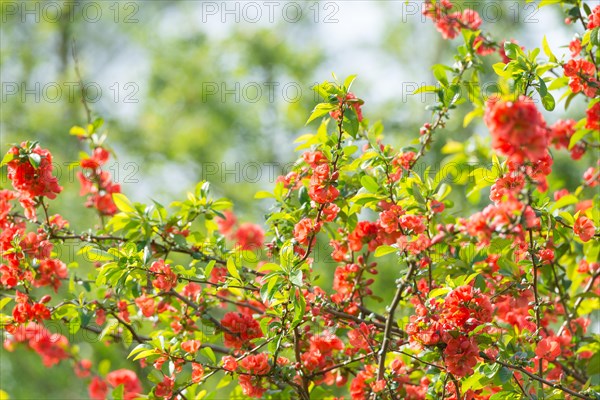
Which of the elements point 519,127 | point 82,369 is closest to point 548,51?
point 519,127

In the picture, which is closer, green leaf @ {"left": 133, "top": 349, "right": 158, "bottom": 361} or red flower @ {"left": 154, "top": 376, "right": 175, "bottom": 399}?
green leaf @ {"left": 133, "top": 349, "right": 158, "bottom": 361}

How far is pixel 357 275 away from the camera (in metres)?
2.49

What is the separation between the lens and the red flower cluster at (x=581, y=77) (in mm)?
2406

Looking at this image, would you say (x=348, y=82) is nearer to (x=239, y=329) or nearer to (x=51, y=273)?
(x=239, y=329)

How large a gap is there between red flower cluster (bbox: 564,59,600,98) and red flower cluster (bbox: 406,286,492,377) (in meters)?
0.94

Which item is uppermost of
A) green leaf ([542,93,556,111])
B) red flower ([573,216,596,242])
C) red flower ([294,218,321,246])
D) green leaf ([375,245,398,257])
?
green leaf ([542,93,556,111])

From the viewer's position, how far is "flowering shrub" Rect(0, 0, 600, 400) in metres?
1.94

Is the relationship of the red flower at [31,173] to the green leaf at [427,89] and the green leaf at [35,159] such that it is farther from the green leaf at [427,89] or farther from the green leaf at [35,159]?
the green leaf at [427,89]

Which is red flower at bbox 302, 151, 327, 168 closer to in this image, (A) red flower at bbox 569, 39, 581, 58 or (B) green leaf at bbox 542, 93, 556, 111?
(B) green leaf at bbox 542, 93, 556, 111

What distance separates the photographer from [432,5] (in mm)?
2893

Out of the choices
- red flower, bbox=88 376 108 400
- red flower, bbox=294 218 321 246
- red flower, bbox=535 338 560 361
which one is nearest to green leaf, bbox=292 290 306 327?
red flower, bbox=294 218 321 246

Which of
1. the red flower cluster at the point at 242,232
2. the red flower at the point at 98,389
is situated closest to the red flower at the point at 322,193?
the red flower cluster at the point at 242,232

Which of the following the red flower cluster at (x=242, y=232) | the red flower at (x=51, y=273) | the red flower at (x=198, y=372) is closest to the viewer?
the red flower at (x=198, y=372)

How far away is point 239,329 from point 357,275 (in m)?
0.42
